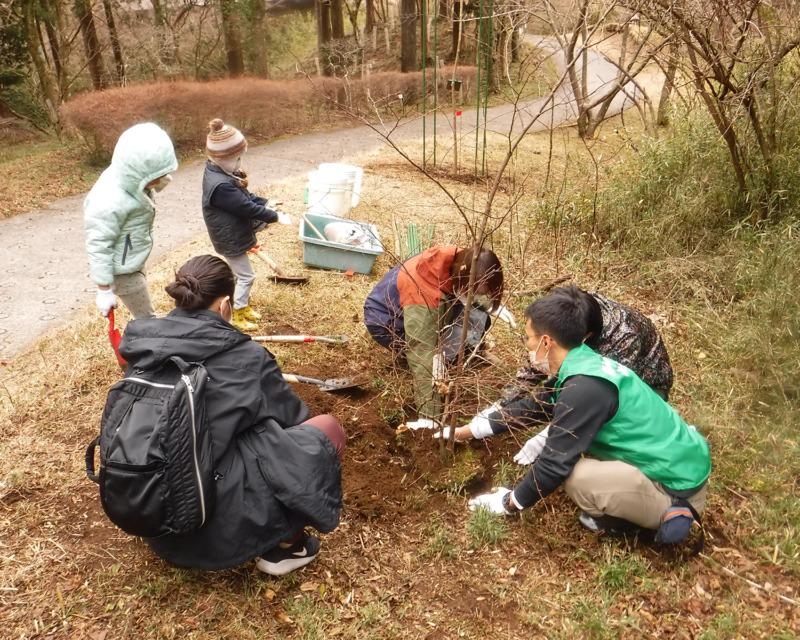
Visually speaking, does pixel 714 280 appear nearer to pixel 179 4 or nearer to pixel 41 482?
pixel 41 482

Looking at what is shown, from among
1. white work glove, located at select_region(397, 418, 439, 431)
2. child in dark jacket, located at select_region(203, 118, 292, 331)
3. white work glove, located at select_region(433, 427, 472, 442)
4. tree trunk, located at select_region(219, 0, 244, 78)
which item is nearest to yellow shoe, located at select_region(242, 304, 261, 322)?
child in dark jacket, located at select_region(203, 118, 292, 331)

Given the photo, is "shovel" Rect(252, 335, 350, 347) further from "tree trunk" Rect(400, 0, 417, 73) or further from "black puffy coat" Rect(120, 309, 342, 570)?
"tree trunk" Rect(400, 0, 417, 73)

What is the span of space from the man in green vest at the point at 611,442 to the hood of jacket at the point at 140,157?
2015 millimetres

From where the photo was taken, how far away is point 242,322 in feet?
13.2

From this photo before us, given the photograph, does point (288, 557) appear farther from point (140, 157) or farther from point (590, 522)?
point (140, 157)

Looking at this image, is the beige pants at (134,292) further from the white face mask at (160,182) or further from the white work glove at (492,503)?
the white work glove at (492,503)

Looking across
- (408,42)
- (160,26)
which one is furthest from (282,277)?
(408,42)

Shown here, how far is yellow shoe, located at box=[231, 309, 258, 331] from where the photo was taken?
3.97 meters

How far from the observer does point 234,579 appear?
2.17 m

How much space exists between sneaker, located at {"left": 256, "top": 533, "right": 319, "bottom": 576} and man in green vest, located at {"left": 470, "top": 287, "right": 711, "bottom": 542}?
89 cm

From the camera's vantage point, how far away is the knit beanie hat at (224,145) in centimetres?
368

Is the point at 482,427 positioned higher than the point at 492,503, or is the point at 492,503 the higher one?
the point at 482,427

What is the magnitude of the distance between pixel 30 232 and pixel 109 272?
4.33 metres

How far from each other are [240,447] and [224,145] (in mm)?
2391
